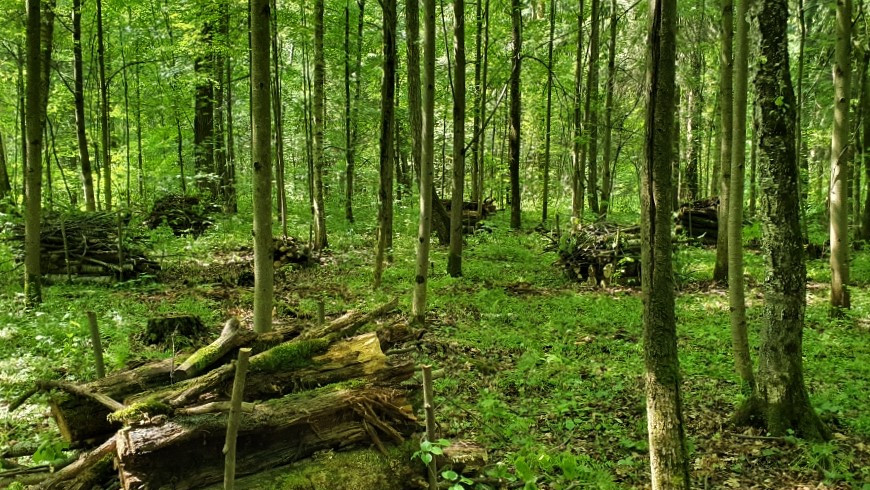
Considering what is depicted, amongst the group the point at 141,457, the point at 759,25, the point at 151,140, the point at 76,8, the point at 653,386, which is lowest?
the point at 141,457

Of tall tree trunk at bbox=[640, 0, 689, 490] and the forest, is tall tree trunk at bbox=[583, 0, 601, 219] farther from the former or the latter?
tall tree trunk at bbox=[640, 0, 689, 490]

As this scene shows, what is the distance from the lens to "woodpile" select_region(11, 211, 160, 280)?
10422 millimetres

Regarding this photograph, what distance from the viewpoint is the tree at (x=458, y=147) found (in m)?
11.1

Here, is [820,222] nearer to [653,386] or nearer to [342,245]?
[342,245]

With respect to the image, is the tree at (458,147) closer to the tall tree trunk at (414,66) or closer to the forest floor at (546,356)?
the forest floor at (546,356)

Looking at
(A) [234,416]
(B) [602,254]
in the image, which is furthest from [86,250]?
(B) [602,254]

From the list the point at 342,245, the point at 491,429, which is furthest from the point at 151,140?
the point at 491,429

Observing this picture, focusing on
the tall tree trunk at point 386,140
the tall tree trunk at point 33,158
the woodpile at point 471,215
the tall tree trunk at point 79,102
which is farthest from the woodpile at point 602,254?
the tall tree trunk at point 79,102

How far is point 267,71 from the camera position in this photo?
557cm

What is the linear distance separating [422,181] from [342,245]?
801 centimetres

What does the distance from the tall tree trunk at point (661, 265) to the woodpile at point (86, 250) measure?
10285 mm

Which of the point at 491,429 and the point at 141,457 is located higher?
the point at 141,457

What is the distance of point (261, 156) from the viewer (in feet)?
18.5

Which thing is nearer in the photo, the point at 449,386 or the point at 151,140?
the point at 449,386
